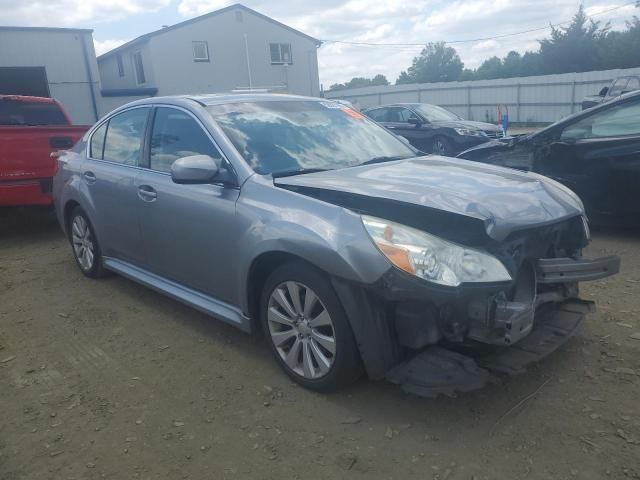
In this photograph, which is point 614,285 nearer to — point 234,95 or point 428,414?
point 428,414

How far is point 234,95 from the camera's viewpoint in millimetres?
4191

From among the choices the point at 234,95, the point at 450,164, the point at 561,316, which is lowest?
the point at 561,316

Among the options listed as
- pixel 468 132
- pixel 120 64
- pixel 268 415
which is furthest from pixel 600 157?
pixel 120 64

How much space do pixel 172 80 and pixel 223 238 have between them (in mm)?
27222

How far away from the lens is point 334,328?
2867 mm

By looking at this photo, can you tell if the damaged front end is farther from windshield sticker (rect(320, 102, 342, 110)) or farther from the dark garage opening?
the dark garage opening

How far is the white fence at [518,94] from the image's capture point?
24.3 metres

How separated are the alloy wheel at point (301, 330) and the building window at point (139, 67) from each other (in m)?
28.4

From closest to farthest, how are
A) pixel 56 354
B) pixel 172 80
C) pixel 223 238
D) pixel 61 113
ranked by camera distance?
pixel 223 238, pixel 56 354, pixel 61 113, pixel 172 80

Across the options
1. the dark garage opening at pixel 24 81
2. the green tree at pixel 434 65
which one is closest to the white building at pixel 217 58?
the dark garage opening at pixel 24 81

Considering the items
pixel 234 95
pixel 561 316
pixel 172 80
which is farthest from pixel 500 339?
pixel 172 80

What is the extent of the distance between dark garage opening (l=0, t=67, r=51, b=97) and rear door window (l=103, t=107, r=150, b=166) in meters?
19.2

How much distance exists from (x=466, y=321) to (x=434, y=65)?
72.0m

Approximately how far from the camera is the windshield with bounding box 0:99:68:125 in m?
7.90
